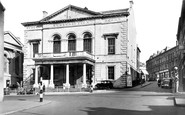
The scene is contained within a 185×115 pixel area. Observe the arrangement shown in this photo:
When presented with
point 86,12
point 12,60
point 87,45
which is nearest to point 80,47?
point 87,45

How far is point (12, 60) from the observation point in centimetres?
5038

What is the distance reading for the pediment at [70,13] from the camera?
141ft

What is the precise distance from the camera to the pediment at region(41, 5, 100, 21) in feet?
141

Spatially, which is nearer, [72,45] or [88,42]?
[88,42]

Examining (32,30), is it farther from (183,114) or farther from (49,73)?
(183,114)

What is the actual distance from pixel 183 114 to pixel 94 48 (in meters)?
30.7

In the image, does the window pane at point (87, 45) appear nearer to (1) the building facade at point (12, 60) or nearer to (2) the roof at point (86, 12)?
(2) the roof at point (86, 12)

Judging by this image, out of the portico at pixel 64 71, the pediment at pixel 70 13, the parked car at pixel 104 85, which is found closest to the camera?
the parked car at pixel 104 85

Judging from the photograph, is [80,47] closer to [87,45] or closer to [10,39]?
[87,45]

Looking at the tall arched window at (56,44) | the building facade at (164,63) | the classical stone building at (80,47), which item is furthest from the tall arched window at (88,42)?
the building facade at (164,63)

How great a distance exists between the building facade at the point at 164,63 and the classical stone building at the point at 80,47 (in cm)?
3820

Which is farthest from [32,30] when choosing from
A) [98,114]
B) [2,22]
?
[98,114]

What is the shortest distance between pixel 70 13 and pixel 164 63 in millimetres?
60709

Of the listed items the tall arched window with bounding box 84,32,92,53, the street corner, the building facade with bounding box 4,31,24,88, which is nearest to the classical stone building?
the tall arched window with bounding box 84,32,92,53
